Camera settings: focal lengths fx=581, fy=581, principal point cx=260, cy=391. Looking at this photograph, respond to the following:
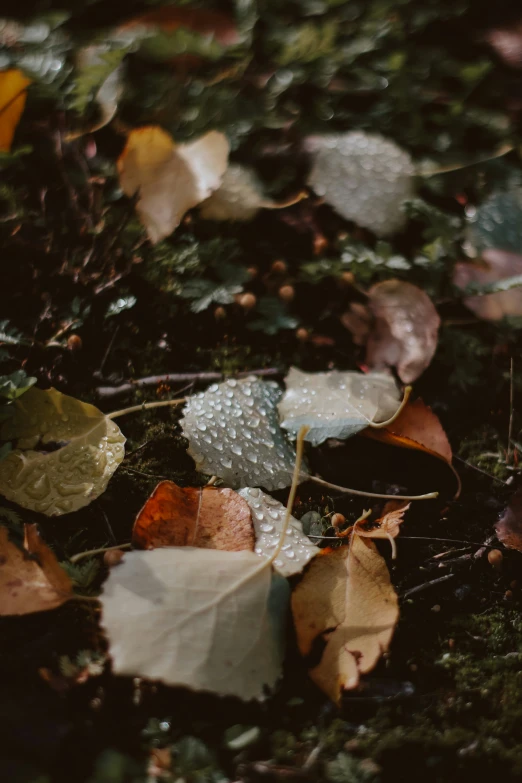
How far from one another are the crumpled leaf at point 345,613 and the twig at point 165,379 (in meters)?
0.51

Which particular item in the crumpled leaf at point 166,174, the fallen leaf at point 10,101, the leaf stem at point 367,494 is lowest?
the leaf stem at point 367,494

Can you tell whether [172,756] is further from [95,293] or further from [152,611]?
[95,293]

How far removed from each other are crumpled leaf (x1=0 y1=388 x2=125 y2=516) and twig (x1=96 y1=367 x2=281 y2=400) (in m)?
0.12

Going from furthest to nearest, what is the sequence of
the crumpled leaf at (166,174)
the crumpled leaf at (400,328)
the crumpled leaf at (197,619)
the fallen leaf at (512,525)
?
the crumpled leaf at (166,174) → the crumpled leaf at (400,328) → the fallen leaf at (512,525) → the crumpled leaf at (197,619)

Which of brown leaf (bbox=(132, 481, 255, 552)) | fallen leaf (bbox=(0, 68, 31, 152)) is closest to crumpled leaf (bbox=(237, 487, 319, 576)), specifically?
brown leaf (bbox=(132, 481, 255, 552))

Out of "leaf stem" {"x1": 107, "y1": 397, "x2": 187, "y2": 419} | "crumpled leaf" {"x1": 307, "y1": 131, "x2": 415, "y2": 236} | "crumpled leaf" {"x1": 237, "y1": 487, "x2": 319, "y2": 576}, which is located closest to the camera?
"crumpled leaf" {"x1": 237, "y1": 487, "x2": 319, "y2": 576}

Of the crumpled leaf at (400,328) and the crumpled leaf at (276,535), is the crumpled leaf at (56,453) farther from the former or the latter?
the crumpled leaf at (400,328)

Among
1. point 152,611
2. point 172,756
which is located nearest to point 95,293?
point 152,611

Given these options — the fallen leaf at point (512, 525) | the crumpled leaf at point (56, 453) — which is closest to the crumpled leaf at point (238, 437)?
the crumpled leaf at point (56, 453)

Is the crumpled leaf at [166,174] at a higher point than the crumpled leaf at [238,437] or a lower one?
higher

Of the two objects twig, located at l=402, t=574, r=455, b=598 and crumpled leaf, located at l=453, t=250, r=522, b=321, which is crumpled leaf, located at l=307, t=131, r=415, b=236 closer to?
crumpled leaf, located at l=453, t=250, r=522, b=321

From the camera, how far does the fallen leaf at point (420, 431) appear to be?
1.24 metres

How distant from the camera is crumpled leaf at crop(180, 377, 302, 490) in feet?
3.79

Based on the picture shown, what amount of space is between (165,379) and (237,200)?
576 millimetres
